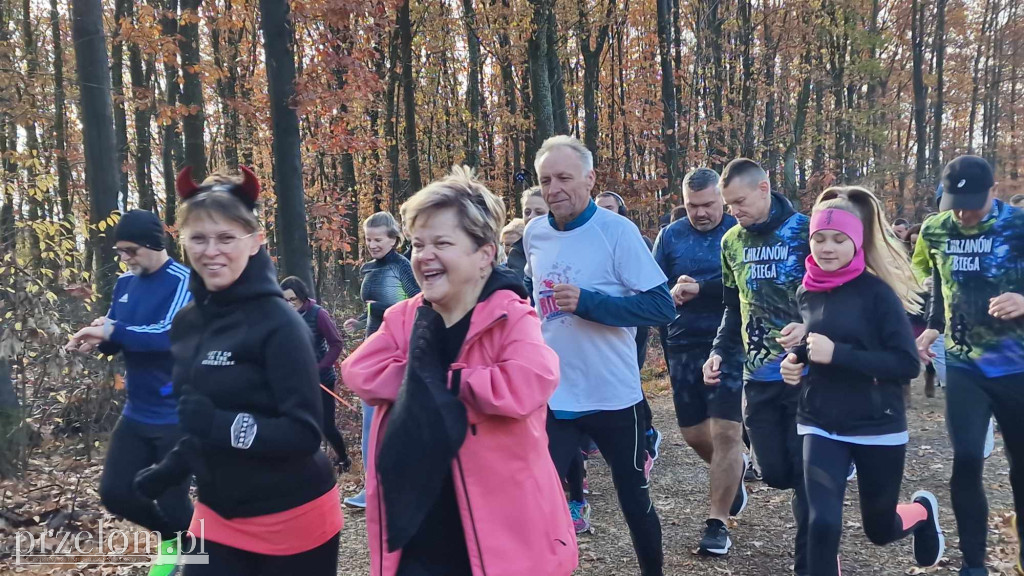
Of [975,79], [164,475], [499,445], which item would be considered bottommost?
[164,475]

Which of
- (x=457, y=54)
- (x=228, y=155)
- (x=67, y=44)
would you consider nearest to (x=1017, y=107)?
(x=457, y=54)

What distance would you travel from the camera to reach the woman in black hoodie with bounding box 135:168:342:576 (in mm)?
3014

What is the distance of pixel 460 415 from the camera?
251 cm

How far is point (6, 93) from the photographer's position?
29.1 feet

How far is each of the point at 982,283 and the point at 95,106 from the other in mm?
10025

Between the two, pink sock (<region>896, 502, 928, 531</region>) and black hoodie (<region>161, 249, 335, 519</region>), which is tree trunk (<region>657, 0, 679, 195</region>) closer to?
pink sock (<region>896, 502, 928, 531</region>)

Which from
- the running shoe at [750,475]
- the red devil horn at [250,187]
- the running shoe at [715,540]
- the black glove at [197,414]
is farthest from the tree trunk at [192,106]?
the black glove at [197,414]

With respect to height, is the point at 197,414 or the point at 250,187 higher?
the point at 250,187

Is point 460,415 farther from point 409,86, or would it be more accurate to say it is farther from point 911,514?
point 409,86

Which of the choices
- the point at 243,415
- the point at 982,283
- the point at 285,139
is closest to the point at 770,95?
the point at 285,139

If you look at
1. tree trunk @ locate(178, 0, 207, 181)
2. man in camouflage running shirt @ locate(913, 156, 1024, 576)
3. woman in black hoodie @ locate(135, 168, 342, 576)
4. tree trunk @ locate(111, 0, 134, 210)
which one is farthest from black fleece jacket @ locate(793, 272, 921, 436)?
tree trunk @ locate(111, 0, 134, 210)

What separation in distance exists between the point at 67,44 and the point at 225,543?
22.1 metres

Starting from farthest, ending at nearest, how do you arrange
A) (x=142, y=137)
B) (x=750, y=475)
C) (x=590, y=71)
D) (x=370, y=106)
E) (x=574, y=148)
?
(x=590, y=71), (x=142, y=137), (x=370, y=106), (x=750, y=475), (x=574, y=148)

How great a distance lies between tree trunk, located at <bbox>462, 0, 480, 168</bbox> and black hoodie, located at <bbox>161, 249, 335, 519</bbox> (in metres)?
18.2
